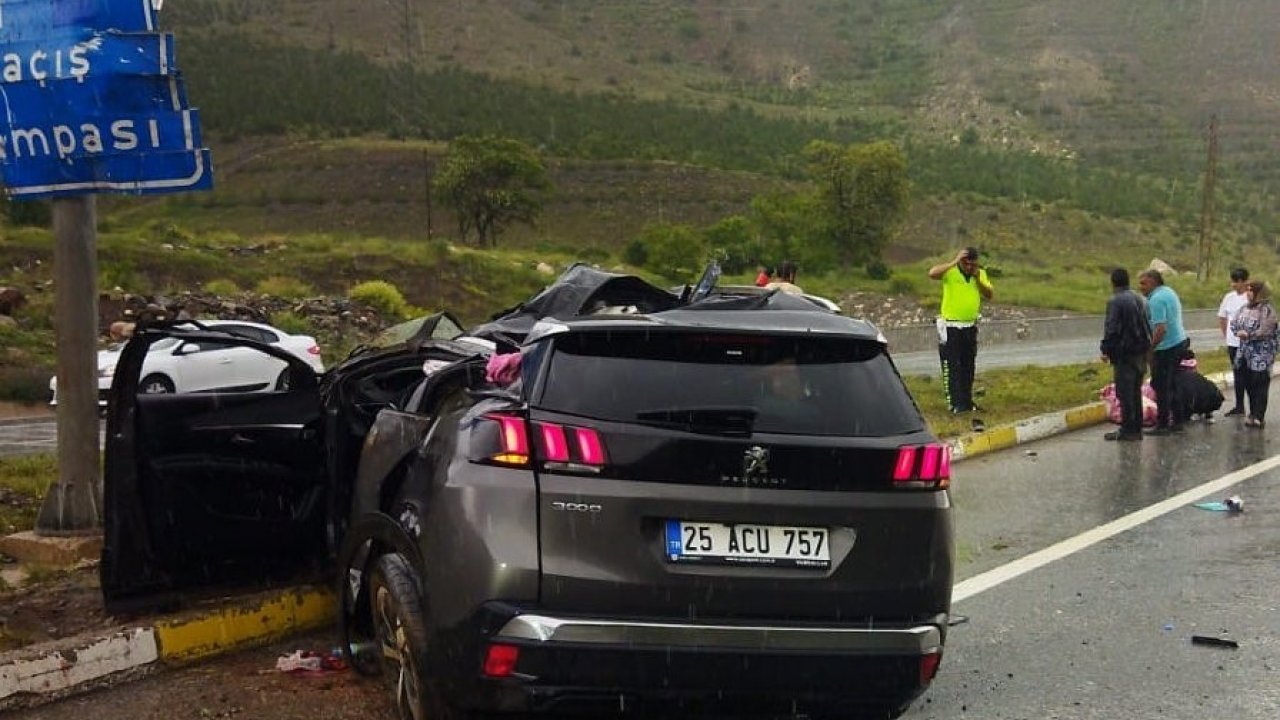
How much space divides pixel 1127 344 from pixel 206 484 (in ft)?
31.4

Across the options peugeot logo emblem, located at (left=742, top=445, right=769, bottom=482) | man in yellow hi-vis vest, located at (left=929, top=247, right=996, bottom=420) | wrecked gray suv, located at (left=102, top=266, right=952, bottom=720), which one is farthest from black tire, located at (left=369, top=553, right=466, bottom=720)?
man in yellow hi-vis vest, located at (left=929, top=247, right=996, bottom=420)

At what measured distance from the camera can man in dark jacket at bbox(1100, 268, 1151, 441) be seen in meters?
12.9

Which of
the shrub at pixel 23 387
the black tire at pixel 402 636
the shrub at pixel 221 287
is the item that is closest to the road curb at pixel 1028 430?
the black tire at pixel 402 636

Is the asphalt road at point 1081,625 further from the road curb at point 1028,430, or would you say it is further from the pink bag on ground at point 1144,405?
the pink bag on ground at point 1144,405

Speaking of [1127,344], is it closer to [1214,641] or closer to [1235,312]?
[1235,312]

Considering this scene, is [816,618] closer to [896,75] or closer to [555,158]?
[555,158]

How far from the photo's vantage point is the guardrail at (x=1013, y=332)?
104 feet

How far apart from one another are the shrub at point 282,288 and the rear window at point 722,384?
1331 inches

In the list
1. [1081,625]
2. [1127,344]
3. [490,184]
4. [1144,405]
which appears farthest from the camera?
[490,184]

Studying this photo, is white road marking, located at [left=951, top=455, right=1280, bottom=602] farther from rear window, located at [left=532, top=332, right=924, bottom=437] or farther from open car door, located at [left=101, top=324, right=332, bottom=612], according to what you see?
open car door, located at [left=101, top=324, right=332, bottom=612]

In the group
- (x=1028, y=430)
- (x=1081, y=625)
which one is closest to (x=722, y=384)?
(x=1081, y=625)

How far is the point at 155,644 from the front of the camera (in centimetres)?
577

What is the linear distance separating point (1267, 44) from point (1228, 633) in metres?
120

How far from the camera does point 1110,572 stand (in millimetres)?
7590
